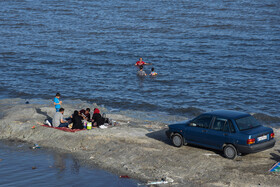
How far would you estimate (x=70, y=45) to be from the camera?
4881 centimetres

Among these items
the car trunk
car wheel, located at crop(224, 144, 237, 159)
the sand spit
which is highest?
the car trunk

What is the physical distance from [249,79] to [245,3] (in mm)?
39872

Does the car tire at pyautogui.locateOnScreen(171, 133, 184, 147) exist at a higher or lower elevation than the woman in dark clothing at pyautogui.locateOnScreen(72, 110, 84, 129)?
lower

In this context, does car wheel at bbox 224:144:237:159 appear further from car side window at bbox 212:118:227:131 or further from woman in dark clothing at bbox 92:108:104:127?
woman in dark clothing at bbox 92:108:104:127

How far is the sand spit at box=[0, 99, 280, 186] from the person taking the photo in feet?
47.5

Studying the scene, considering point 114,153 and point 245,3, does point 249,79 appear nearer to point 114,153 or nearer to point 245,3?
point 114,153

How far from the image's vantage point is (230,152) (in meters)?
15.8

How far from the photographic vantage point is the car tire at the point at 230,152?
51.3 feet

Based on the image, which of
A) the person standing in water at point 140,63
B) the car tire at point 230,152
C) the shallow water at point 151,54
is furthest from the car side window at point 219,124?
the person standing in water at point 140,63

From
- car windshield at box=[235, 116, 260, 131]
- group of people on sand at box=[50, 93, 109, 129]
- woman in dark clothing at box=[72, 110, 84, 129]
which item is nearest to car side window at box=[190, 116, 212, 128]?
car windshield at box=[235, 116, 260, 131]

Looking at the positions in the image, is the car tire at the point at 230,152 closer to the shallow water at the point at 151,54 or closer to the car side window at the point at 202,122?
the car side window at the point at 202,122

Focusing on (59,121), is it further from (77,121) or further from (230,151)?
(230,151)

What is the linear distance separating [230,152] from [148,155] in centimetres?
327

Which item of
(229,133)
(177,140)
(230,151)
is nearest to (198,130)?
(177,140)
